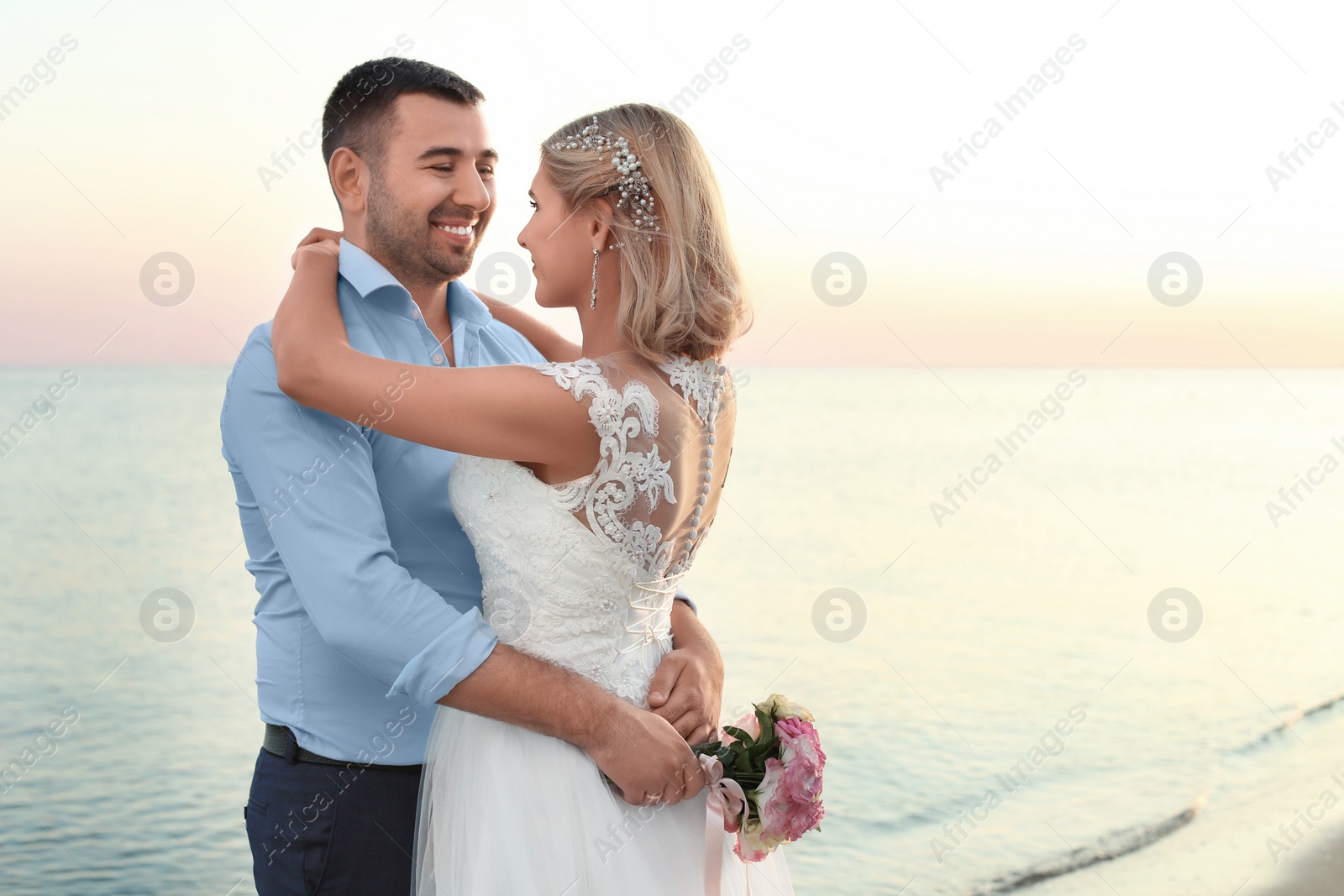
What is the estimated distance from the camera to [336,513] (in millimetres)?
1792

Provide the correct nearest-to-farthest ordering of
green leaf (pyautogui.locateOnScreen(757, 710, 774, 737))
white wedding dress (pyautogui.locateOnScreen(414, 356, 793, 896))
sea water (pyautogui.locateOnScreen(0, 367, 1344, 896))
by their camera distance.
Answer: white wedding dress (pyautogui.locateOnScreen(414, 356, 793, 896)) < green leaf (pyautogui.locateOnScreen(757, 710, 774, 737)) < sea water (pyautogui.locateOnScreen(0, 367, 1344, 896))

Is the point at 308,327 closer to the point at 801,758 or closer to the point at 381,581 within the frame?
the point at 381,581

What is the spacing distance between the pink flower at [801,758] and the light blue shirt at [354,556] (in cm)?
58

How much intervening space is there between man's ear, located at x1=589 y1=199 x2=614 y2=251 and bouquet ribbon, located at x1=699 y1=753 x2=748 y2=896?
1011mm

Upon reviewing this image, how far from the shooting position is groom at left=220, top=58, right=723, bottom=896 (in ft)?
5.81

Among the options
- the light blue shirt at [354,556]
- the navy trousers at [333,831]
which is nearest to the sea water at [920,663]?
the light blue shirt at [354,556]

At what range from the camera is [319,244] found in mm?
2145

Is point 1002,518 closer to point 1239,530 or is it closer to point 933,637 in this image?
point 1239,530

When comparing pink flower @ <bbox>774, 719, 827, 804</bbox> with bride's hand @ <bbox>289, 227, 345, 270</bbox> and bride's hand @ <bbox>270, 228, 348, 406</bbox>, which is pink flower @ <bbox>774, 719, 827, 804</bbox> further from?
bride's hand @ <bbox>289, 227, 345, 270</bbox>

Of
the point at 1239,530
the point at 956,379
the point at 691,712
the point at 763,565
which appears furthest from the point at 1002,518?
the point at 956,379

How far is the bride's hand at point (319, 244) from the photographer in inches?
82.0

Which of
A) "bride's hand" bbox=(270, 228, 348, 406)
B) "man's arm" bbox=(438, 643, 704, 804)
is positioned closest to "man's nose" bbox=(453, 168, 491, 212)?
"bride's hand" bbox=(270, 228, 348, 406)

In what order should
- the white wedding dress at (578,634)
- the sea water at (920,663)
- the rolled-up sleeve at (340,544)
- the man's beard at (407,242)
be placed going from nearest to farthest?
1. the rolled-up sleeve at (340,544)
2. the white wedding dress at (578,634)
3. the man's beard at (407,242)
4. the sea water at (920,663)

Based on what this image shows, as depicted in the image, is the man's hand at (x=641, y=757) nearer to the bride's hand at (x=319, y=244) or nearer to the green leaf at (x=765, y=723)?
the green leaf at (x=765, y=723)
